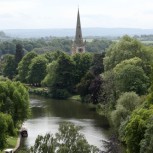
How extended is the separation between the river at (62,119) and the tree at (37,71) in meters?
18.8

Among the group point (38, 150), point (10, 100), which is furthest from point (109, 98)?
point (38, 150)

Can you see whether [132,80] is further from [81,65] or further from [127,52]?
[81,65]

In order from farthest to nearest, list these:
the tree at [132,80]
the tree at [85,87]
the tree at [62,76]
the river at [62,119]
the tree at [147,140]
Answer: the tree at [62,76] → the tree at [85,87] → the tree at [132,80] → the river at [62,119] → the tree at [147,140]

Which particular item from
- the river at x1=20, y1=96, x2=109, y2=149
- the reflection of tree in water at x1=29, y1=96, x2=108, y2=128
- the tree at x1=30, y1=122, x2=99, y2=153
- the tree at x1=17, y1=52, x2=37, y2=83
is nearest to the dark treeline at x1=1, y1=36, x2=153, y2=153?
the tree at x1=17, y1=52, x2=37, y2=83

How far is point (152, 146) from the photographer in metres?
43.3

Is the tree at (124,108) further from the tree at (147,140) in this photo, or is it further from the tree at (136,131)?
the tree at (147,140)

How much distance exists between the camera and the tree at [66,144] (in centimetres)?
3712

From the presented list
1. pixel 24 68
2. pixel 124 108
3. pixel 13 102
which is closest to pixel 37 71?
pixel 24 68

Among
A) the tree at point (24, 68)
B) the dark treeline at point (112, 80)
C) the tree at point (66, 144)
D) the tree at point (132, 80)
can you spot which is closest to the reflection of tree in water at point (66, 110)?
the dark treeline at point (112, 80)

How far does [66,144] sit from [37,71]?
83.3m

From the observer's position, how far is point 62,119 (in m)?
77.4

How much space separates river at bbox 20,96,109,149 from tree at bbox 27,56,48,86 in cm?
1885

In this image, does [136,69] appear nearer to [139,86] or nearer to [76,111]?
[139,86]

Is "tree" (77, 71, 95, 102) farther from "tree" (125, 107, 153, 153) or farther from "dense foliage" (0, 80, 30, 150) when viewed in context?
"tree" (125, 107, 153, 153)
